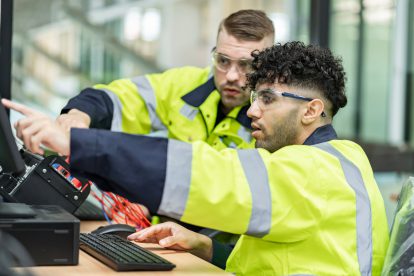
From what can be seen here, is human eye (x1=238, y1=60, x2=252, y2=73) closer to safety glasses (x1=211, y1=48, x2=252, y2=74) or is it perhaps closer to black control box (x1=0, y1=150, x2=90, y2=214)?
safety glasses (x1=211, y1=48, x2=252, y2=74)

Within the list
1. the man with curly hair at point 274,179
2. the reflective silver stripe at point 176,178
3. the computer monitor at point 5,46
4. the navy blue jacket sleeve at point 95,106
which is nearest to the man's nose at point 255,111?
the man with curly hair at point 274,179

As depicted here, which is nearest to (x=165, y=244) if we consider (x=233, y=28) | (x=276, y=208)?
(x=276, y=208)

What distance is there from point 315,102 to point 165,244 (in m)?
0.51

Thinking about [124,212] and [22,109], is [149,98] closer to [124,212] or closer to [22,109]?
[124,212]

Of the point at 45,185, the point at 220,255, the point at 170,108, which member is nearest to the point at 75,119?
the point at 45,185

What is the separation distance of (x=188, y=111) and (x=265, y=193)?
1163 mm

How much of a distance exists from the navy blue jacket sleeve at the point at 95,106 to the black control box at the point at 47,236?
2.88 feet

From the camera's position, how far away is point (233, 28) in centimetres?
270

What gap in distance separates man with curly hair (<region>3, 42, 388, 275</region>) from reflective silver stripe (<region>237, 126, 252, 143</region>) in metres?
0.55

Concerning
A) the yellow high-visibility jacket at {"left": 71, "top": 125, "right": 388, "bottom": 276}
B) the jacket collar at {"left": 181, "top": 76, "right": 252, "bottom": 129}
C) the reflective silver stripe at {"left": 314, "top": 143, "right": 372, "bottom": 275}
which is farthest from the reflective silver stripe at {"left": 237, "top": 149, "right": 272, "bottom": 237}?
the jacket collar at {"left": 181, "top": 76, "right": 252, "bottom": 129}

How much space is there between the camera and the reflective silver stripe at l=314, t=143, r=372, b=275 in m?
1.90

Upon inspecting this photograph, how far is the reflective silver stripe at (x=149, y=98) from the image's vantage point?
292 centimetres

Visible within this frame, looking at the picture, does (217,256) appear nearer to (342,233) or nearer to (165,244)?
(165,244)

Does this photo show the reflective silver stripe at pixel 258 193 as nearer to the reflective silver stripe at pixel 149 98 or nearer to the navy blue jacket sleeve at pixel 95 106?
the navy blue jacket sleeve at pixel 95 106
